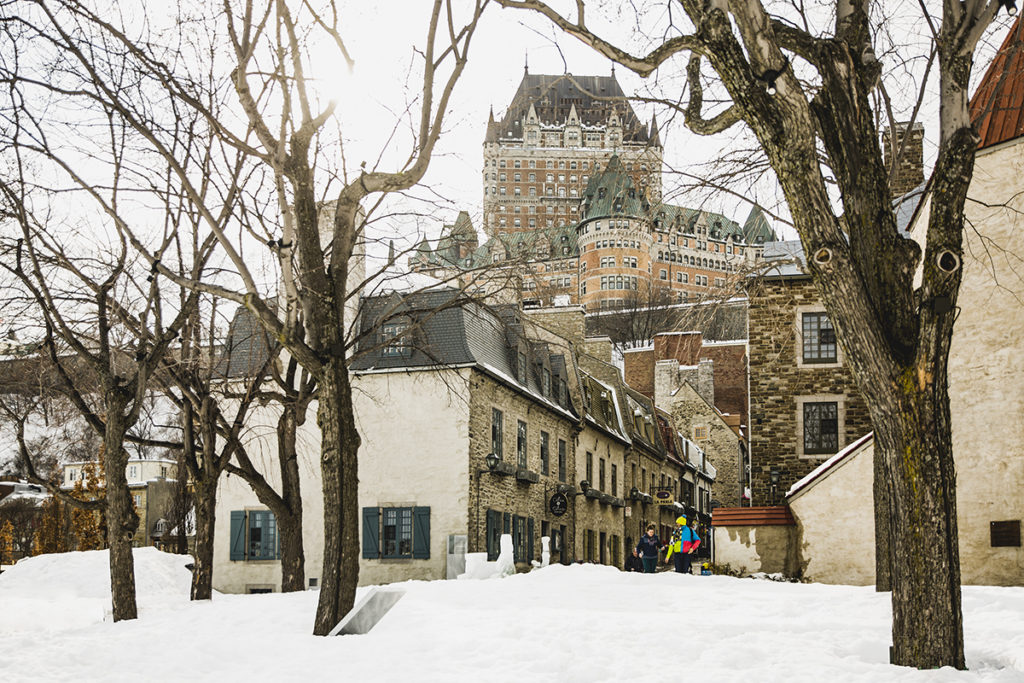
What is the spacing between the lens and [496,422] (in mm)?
26844

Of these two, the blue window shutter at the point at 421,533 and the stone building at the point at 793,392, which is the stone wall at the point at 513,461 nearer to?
the blue window shutter at the point at 421,533

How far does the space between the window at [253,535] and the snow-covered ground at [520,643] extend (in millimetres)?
14550

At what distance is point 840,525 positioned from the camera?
871 inches

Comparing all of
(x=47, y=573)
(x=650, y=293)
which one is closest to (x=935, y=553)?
(x=47, y=573)

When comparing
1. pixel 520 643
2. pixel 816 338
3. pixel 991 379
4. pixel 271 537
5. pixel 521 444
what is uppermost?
pixel 816 338

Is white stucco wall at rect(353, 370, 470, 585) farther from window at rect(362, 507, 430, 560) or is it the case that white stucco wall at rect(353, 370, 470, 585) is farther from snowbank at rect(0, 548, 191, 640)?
snowbank at rect(0, 548, 191, 640)

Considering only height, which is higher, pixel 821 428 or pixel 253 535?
pixel 821 428

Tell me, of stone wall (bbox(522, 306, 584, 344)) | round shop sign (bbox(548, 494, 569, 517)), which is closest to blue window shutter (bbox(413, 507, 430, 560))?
round shop sign (bbox(548, 494, 569, 517))

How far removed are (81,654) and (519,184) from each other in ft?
452

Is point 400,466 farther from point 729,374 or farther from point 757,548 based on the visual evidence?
point 729,374

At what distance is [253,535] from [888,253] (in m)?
22.7

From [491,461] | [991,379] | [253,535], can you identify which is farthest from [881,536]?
[253,535]

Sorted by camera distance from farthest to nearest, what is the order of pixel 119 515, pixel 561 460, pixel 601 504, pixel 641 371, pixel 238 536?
pixel 641 371
pixel 601 504
pixel 561 460
pixel 238 536
pixel 119 515

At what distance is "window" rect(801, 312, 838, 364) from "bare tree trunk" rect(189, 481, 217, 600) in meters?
17.4
